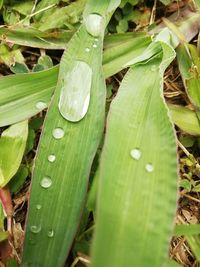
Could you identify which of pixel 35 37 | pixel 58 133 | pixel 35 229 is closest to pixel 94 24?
pixel 35 37

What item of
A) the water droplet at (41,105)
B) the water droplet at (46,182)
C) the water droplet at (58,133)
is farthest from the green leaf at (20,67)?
the water droplet at (46,182)

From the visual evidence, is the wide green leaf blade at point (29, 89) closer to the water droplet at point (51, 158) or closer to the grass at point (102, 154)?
the grass at point (102, 154)

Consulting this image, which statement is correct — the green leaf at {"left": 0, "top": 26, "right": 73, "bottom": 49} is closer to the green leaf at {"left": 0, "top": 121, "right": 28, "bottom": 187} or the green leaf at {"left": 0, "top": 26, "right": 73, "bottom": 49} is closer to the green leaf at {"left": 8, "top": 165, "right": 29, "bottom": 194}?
the green leaf at {"left": 0, "top": 121, "right": 28, "bottom": 187}

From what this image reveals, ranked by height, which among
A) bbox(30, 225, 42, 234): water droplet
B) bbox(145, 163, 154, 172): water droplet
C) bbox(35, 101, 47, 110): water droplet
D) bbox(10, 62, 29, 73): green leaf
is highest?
bbox(10, 62, 29, 73): green leaf

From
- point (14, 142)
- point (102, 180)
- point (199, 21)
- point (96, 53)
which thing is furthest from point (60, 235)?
point (199, 21)

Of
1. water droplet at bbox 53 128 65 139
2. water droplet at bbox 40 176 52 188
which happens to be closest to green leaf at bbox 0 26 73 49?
water droplet at bbox 53 128 65 139

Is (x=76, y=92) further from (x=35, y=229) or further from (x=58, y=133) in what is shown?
(x=35, y=229)
